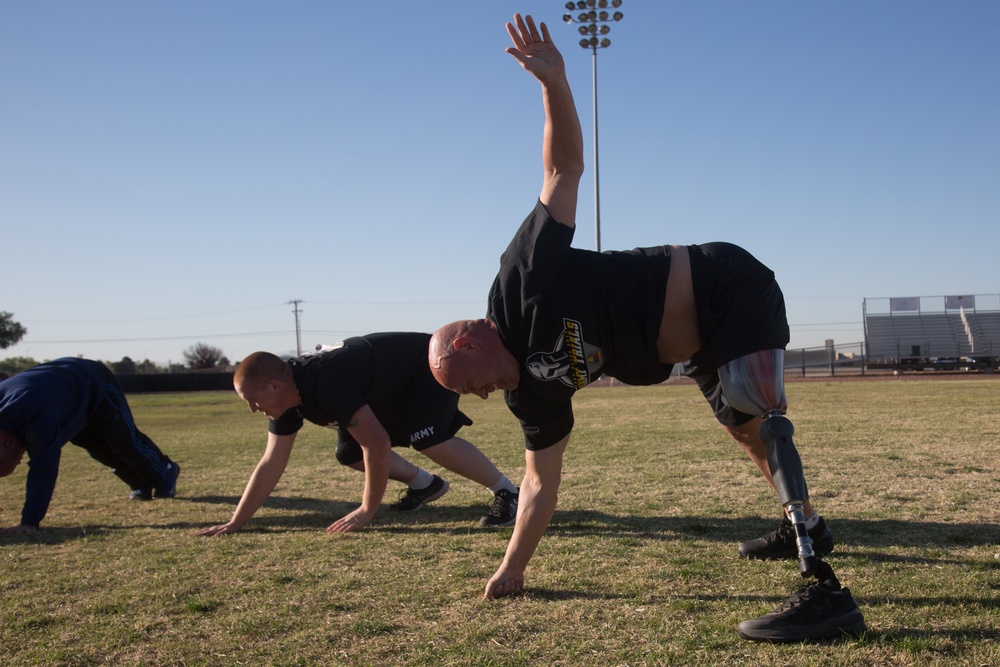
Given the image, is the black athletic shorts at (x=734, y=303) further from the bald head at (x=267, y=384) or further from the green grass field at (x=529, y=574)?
the bald head at (x=267, y=384)

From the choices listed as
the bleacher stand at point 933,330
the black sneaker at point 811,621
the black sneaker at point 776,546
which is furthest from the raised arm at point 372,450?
the bleacher stand at point 933,330

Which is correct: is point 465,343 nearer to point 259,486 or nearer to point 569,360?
point 569,360

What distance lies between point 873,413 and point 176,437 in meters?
12.0

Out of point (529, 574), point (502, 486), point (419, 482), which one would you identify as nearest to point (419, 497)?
point (419, 482)

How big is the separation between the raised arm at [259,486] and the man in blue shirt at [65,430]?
1.29 metres

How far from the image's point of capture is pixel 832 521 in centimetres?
461

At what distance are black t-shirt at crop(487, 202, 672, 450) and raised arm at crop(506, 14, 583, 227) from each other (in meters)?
0.08

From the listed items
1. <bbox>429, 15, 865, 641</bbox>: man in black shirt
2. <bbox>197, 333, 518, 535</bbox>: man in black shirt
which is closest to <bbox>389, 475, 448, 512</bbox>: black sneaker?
<bbox>197, 333, 518, 535</bbox>: man in black shirt

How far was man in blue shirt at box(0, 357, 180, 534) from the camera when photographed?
5.41 metres

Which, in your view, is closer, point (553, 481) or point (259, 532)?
point (553, 481)

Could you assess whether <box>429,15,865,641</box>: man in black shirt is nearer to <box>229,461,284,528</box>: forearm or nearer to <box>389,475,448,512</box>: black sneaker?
<box>229,461,284,528</box>: forearm

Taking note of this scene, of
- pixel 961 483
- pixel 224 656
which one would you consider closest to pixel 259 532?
pixel 224 656

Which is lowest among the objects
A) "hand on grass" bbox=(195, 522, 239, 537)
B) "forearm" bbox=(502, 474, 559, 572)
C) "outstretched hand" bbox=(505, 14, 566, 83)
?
"hand on grass" bbox=(195, 522, 239, 537)

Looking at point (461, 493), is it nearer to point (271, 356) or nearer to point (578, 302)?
point (271, 356)
